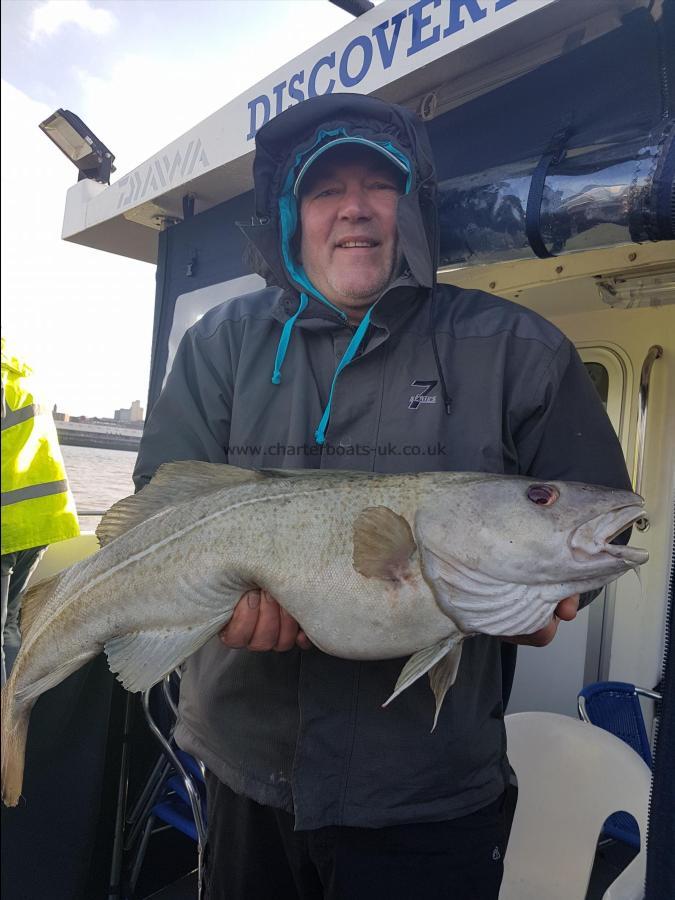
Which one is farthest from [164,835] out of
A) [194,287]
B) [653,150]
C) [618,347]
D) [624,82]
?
[624,82]

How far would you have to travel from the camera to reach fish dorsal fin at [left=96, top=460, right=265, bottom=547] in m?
2.10

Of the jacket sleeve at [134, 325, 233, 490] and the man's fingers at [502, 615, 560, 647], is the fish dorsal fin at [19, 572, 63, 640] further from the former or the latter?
the man's fingers at [502, 615, 560, 647]

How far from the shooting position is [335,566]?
1.82m

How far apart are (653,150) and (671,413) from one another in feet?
7.01

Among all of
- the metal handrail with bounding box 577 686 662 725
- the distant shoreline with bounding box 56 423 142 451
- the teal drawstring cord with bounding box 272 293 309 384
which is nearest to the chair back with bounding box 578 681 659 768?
the metal handrail with bounding box 577 686 662 725

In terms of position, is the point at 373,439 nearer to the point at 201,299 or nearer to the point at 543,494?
the point at 543,494

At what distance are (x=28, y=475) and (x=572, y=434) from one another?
126 inches

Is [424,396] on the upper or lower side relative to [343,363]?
lower

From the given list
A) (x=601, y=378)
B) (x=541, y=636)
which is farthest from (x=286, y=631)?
(x=601, y=378)

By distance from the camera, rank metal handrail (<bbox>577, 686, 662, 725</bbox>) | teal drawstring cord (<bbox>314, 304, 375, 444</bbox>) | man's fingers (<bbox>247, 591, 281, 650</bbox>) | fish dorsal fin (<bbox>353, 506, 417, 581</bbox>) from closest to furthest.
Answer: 1. fish dorsal fin (<bbox>353, 506, 417, 581</bbox>)
2. man's fingers (<bbox>247, 591, 281, 650</bbox>)
3. teal drawstring cord (<bbox>314, 304, 375, 444</bbox>)
4. metal handrail (<bbox>577, 686, 662, 725</bbox>)

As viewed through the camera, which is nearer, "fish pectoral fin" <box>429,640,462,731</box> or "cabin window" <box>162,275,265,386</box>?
"fish pectoral fin" <box>429,640,462,731</box>

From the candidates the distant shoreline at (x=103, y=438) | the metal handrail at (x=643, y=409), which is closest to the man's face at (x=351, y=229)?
the metal handrail at (x=643, y=409)

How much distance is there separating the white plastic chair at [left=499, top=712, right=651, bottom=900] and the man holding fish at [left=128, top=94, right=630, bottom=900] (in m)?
0.86

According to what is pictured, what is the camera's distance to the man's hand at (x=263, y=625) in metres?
1.91
